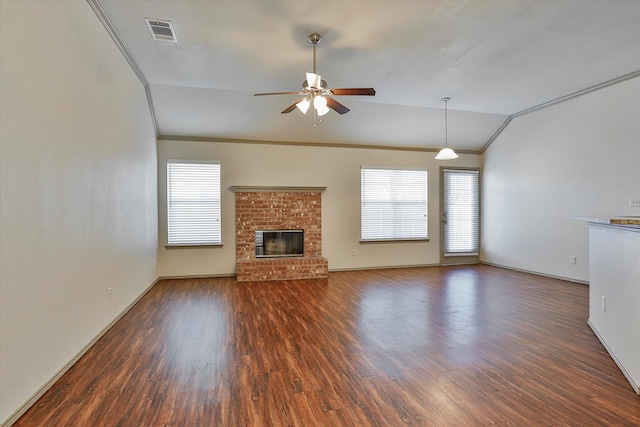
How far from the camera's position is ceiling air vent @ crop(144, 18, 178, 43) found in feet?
10.4

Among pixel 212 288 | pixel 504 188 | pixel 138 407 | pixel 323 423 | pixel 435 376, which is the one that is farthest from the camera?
pixel 504 188

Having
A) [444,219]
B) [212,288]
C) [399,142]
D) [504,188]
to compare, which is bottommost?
[212,288]

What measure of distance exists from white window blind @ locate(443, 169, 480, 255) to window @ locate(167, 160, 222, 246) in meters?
4.99

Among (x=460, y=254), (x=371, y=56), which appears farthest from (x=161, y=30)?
(x=460, y=254)

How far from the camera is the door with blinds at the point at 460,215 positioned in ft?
23.9

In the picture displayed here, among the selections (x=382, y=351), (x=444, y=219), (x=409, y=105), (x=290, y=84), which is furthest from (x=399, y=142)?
(x=382, y=351)

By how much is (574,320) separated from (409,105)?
13.2 feet

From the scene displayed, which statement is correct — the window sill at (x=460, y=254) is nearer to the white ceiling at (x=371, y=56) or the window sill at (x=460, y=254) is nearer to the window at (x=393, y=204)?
the window at (x=393, y=204)

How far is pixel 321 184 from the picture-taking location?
21.6 feet

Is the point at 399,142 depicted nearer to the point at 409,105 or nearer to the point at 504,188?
the point at 409,105

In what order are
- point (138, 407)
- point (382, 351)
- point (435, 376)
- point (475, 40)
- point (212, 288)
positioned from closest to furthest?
point (138, 407)
point (435, 376)
point (382, 351)
point (475, 40)
point (212, 288)

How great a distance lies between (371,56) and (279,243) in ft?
12.5

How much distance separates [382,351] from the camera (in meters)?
2.82

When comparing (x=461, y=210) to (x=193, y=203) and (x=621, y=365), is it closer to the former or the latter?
(x=621, y=365)
